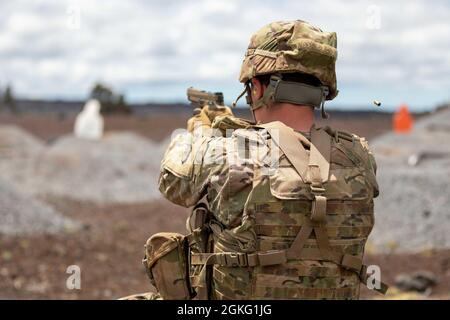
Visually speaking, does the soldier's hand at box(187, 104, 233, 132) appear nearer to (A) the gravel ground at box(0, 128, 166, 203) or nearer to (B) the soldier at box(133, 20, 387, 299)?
(B) the soldier at box(133, 20, 387, 299)

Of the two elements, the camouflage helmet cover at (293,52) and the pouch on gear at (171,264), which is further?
the pouch on gear at (171,264)

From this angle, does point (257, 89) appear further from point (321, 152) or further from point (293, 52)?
point (321, 152)

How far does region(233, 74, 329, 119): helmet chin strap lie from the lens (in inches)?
153

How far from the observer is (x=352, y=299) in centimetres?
401

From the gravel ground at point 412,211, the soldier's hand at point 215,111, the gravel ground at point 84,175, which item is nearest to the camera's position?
the soldier's hand at point 215,111

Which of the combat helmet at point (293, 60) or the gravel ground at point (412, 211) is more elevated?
the combat helmet at point (293, 60)

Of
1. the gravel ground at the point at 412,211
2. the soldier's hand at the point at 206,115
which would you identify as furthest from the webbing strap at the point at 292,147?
the gravel ground at the point at 412,211

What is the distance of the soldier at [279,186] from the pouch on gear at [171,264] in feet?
0.21

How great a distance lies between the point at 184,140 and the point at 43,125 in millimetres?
83911

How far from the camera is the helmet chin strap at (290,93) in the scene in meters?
3.88

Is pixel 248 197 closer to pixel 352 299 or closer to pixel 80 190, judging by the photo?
pixel 352 299

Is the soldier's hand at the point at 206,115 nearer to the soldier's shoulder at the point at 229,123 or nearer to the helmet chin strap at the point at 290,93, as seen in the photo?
the soldier's shoulder at the point at 229,123
